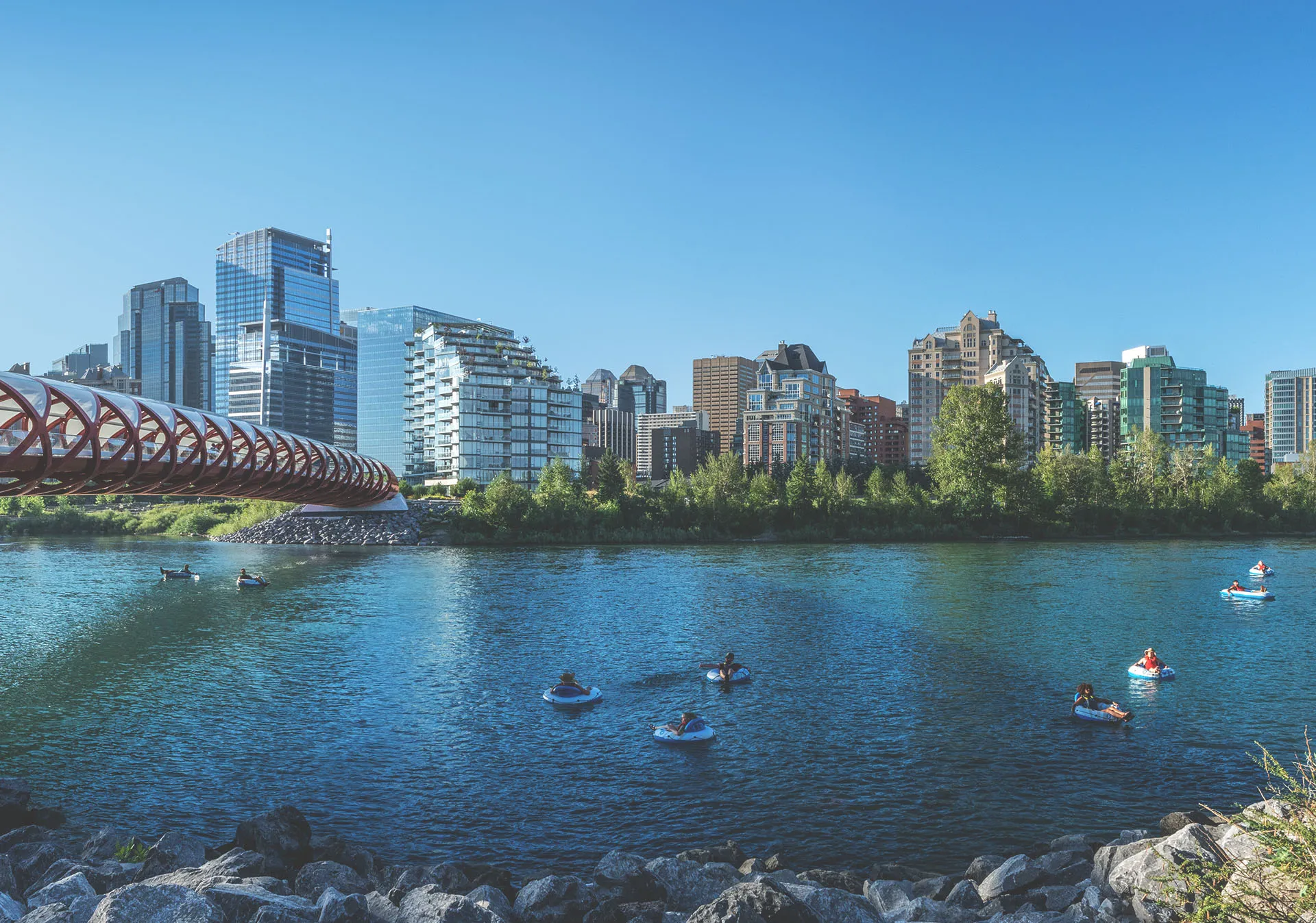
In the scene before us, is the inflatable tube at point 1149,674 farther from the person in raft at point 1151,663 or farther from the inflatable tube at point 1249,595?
the inflatable tube at point 1249,595

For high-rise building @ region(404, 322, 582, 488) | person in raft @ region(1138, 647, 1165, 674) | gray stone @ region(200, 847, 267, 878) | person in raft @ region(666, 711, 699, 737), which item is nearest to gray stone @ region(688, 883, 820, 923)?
gray stone @ region(200, 847, 267, 878)

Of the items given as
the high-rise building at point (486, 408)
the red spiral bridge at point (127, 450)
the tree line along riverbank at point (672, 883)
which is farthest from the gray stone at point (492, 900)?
the high-rise building at point (486, 408)

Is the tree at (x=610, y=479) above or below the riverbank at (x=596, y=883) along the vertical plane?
above

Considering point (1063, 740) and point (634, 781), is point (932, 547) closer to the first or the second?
point (1063, 740)

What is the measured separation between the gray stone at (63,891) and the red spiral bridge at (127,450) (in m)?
24.2

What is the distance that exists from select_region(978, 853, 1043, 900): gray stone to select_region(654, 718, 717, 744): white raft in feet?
35.5

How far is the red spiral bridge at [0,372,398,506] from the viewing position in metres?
33.9

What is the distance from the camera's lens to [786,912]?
13797 mm

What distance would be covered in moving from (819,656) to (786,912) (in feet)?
82.7

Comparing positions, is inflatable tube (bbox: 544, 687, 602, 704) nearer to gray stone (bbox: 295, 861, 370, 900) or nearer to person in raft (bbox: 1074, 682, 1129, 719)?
gray stone (bbox: 295, 861, 370, 900)

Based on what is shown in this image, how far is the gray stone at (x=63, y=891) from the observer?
1436 centimetres

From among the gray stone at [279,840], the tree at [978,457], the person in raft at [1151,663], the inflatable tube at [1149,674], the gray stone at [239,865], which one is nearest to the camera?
the gray stone at [239,865]

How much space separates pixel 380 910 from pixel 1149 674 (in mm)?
30429

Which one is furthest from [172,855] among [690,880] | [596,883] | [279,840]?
[690,880]
